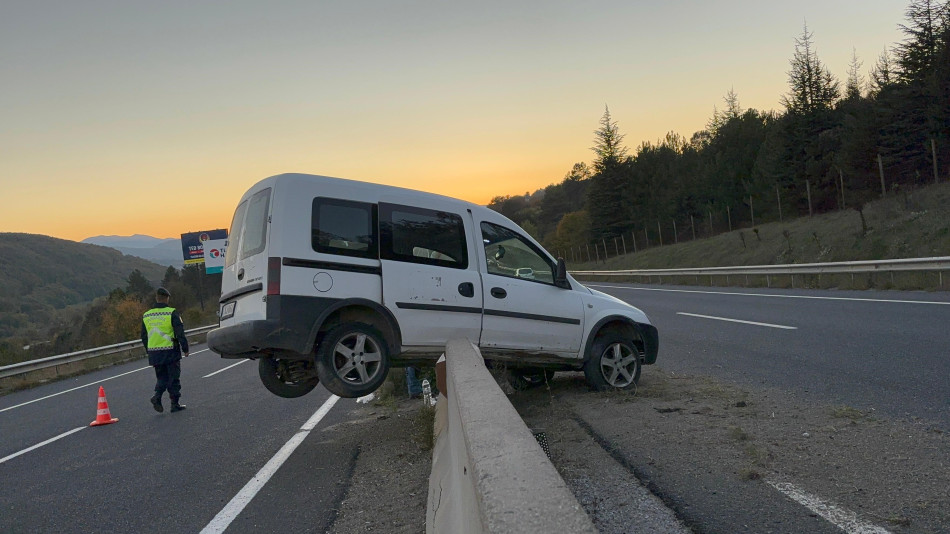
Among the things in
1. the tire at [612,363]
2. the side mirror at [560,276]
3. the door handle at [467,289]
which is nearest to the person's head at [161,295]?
the door handle at [467,289]

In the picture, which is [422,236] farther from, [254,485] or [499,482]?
[499,482]

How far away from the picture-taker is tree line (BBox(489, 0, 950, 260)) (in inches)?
1652

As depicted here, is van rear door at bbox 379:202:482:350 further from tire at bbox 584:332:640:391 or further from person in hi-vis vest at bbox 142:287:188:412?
person in hi-vis vest at bbox 142:287:188:412

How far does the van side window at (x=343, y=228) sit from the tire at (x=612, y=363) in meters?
2.78

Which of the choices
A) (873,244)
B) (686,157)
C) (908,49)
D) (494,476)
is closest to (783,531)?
(494,476)

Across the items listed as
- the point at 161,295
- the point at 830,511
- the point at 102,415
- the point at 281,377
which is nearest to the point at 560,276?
the point at 281,377

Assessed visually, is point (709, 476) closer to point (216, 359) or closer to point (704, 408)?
point (704, 408)

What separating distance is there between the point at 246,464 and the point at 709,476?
396 centimetres

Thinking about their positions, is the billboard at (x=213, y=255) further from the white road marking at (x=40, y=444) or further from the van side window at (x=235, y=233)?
the van side window at (x=235, y=233)

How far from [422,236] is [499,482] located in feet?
16.1

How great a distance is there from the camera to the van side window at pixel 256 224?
6.32m

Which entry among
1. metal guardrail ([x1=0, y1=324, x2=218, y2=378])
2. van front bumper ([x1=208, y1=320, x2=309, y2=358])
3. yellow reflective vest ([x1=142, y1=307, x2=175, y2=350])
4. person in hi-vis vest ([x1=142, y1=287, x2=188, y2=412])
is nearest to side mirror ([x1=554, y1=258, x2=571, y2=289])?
van front bumper ([x1=208, y1=320, x2=309, y2=358])

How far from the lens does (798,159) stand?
5759cm

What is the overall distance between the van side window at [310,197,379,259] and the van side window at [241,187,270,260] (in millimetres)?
433
